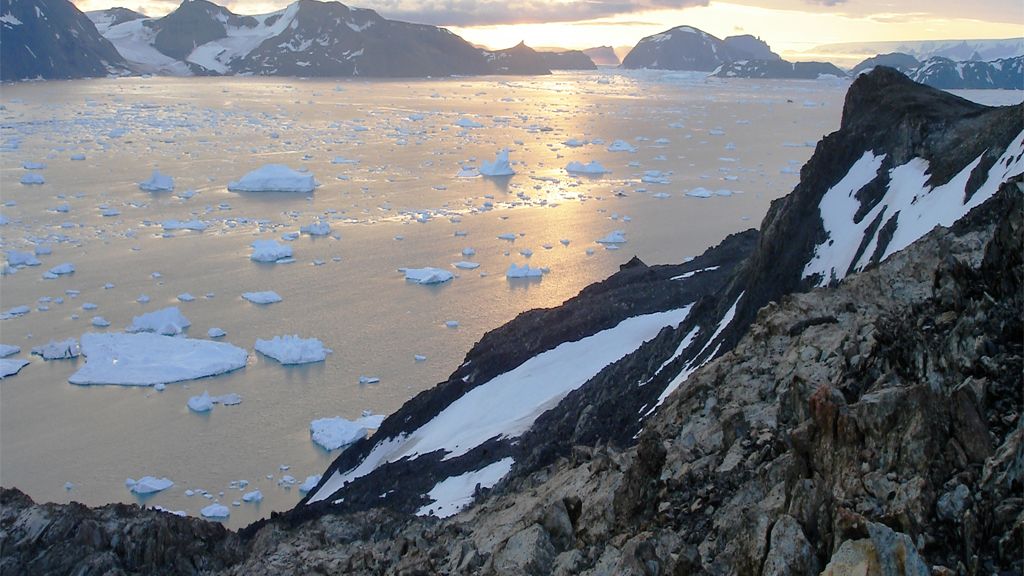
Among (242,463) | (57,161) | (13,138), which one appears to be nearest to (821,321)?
(242,463)

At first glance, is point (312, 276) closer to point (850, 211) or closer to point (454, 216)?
point (454, 216)

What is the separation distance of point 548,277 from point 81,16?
156 meters

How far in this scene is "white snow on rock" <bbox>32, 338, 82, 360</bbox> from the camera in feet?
85.0

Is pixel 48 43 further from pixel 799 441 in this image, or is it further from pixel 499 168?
pixel 799 441

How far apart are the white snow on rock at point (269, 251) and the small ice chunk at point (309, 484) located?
16.6 metres

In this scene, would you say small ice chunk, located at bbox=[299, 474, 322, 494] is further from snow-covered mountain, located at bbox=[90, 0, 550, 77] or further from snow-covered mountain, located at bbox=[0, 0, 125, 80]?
snow-covered mountain, located at bbox=[90, 0, 550, 77]

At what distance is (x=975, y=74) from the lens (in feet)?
507

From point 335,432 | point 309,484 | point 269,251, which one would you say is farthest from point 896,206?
point 269,251

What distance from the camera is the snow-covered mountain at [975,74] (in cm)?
15262

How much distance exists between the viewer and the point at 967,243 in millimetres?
8352

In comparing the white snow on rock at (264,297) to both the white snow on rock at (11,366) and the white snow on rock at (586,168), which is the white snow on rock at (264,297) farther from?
the white snow on rock at (586,168)

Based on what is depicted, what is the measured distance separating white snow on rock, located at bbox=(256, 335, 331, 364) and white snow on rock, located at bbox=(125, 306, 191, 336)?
10.5ft

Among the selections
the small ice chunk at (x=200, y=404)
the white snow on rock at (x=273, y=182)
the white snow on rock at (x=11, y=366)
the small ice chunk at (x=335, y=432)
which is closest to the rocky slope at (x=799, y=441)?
the small ice chunk at (x=335, y=432)

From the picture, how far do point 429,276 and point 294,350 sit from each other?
7828 millimetres
